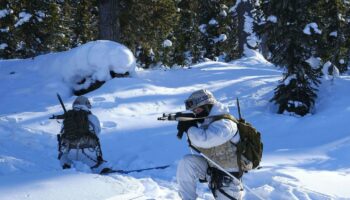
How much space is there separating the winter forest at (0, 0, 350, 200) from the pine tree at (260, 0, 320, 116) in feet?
0.09

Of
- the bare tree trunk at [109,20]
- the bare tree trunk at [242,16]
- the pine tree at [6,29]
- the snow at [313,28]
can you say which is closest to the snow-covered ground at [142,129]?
the bare tree trunk at [109,20]

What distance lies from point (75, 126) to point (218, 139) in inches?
137

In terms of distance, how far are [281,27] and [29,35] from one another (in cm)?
1100

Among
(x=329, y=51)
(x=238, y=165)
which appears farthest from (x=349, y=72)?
(x=238, y=165)

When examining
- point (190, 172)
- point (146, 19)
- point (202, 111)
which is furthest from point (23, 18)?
point (202, 111)

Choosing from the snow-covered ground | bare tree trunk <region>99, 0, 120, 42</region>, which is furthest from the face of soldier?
bare tree trunk <region>99, 0, 120, 42</region>

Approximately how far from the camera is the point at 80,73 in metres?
15.6

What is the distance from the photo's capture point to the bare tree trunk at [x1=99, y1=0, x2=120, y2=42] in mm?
16953

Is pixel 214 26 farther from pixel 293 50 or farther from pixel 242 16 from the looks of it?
pixel 293 50

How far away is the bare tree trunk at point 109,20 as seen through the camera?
17.0m

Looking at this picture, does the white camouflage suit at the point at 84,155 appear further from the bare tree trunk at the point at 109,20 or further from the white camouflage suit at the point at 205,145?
the bare tree trunk at the point at 109,20

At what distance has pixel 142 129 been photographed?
12211mm

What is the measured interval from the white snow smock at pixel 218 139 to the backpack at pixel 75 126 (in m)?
3.10

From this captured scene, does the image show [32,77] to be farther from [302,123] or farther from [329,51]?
[329,51]
